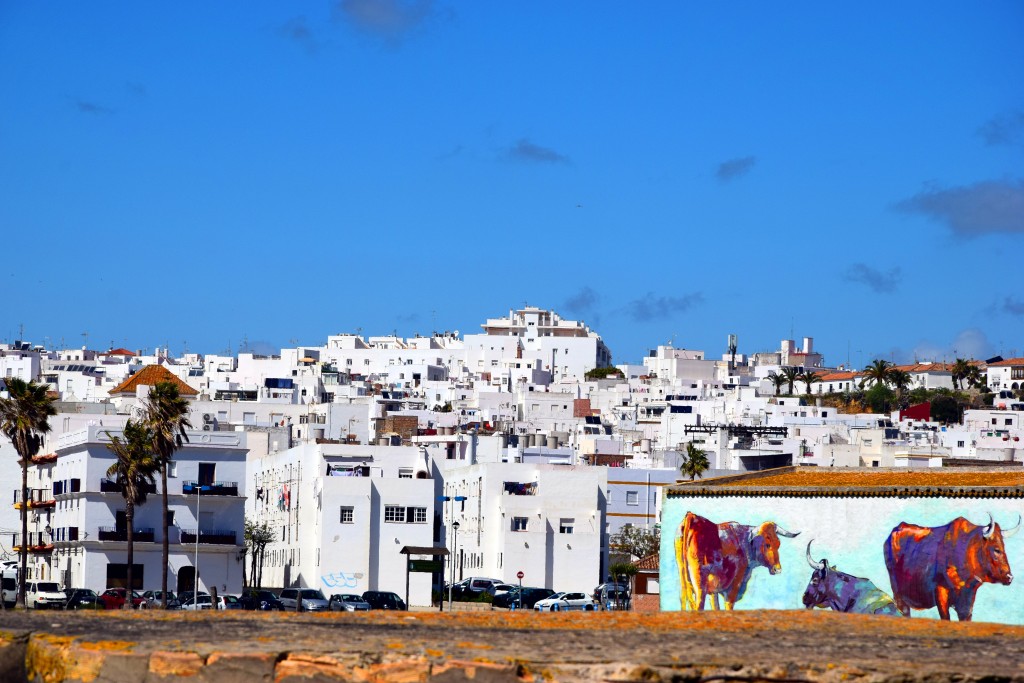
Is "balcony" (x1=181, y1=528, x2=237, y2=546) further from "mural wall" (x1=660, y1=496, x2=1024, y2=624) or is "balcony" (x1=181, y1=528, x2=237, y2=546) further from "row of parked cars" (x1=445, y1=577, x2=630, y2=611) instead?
"mural wall" (x1=660, y1=496, x2=1024, y2=624)

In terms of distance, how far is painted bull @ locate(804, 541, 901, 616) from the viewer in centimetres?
4834

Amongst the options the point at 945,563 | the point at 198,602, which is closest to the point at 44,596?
the point at 198,602

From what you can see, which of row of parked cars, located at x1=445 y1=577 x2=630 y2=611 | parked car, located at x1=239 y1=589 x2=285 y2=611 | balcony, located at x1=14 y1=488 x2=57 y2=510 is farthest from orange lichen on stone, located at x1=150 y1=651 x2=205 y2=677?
balcony, located at x1=14 y1=488 x2=57 y2=510

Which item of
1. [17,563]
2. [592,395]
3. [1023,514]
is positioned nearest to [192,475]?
[17,563]

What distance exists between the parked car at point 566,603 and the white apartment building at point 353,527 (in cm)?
1050

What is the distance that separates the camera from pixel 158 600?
66.8 metres

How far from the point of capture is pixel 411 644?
60.6 feet

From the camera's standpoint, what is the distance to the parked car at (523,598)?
2890 inches

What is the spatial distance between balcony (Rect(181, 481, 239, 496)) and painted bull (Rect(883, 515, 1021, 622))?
3974 centimetres

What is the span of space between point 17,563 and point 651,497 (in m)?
35.3

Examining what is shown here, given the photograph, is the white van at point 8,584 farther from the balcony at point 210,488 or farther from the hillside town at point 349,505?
the balcony at point 210,488

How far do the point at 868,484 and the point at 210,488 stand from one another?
1513 inches

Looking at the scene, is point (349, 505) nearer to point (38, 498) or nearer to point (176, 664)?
point (38, 498)

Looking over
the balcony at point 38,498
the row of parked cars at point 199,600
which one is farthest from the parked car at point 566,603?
the balcony at point 38,498
